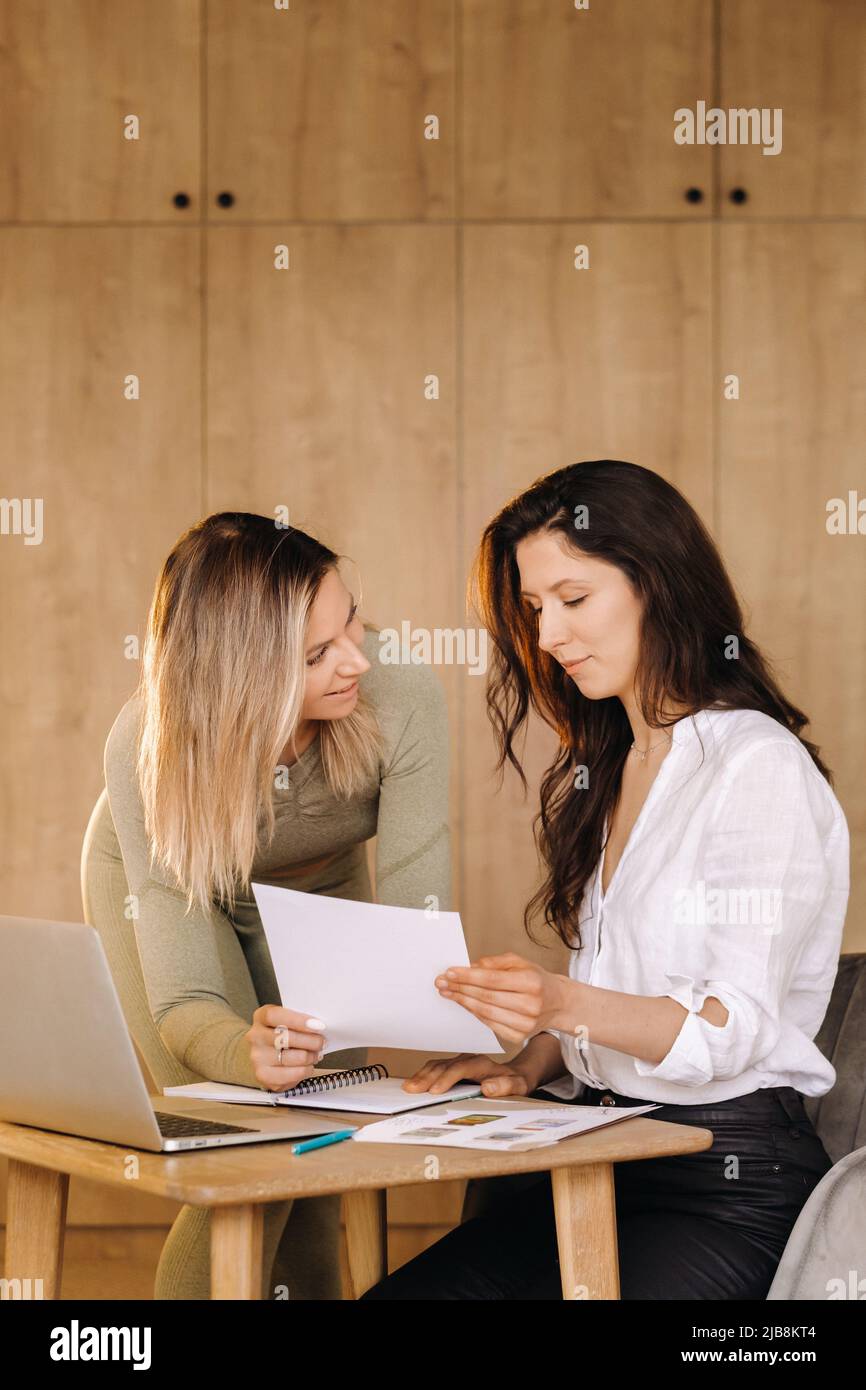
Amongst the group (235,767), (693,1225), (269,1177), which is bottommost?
(693,1225)

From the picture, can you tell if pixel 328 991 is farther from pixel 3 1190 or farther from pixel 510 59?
pixel 510 59

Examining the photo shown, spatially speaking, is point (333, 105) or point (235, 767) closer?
point (235, 767)

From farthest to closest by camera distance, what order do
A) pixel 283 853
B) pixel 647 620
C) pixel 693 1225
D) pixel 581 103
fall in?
pixel 581 103 → pixel 283 853 → pixel 647 620 → pixel 693 1225

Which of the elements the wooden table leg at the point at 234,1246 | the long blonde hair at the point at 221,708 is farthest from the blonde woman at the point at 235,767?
the wooden table leg at the point at 234,1246

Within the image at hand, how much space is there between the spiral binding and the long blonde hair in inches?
13.1

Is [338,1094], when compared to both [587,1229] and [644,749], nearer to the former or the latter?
[587,1229]

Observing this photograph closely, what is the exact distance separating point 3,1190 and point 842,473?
2620mm

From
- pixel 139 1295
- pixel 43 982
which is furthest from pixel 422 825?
pixel 139 1295

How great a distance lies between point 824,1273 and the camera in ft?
5.12

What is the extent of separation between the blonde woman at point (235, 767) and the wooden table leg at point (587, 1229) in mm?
617

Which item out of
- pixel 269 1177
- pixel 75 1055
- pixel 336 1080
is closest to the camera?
pixel 269 1177

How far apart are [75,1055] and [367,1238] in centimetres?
78

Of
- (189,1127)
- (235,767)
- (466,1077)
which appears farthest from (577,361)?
(189,1127)

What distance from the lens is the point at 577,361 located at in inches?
136
